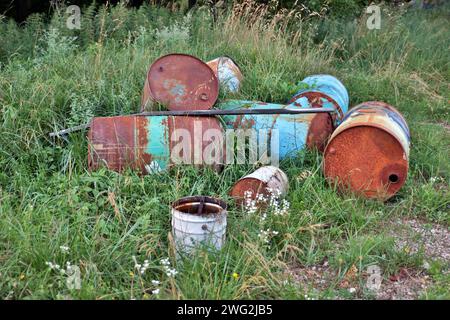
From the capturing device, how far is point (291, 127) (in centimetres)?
432

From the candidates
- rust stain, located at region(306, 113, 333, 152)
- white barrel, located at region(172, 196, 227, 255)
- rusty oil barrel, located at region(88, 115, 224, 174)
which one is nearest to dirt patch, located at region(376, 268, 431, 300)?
white barrel, located at region(172, 196, 227, 255)

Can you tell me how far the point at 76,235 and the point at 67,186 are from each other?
0.70m

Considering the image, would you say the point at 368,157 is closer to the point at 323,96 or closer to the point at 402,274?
the point at 323,96

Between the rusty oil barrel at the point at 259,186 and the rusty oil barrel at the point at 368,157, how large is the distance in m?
0.47

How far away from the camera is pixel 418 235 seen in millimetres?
3555

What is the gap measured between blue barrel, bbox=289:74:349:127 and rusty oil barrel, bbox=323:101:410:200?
1.71 ft

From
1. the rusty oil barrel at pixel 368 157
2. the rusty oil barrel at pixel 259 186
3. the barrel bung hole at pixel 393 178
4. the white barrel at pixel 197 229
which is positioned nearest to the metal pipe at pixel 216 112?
the rusty oil barrel at pixel 368 157

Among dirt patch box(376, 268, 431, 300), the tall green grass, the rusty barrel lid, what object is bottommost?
dirt patch box(376, 268, 431, 300)

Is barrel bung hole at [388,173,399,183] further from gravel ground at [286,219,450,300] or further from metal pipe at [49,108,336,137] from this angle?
metal pipe at [49,108,336,137]

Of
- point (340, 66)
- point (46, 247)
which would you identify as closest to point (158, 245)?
point (46, 247)

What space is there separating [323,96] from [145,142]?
5.66ft

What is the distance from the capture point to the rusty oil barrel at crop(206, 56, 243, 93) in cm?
502

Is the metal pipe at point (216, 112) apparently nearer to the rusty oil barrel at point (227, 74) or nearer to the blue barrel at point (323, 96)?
the blue barrel at point (323, 96)
